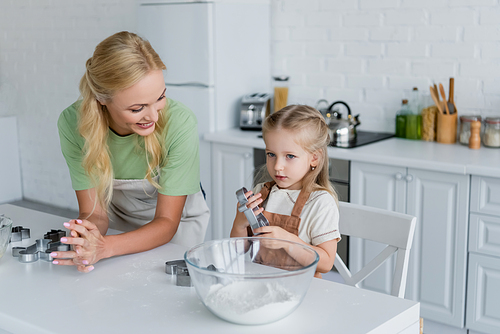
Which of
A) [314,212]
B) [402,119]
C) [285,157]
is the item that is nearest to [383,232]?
[314,212]

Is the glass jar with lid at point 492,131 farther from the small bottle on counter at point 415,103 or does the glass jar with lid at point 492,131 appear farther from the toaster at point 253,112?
the toaster at point 253,112

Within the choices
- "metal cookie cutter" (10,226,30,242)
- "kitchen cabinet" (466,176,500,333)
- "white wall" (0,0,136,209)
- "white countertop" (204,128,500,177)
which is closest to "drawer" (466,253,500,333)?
"kitchen cabinet" (466,176,500,333)

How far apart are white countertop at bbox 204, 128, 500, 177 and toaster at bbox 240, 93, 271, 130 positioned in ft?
0.65

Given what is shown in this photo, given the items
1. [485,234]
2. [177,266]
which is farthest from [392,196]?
[177,266]

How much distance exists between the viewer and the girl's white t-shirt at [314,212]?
5.18ft

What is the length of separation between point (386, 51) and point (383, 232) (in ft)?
5.83

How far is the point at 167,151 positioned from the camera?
1.75 m

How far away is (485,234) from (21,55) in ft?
12.7

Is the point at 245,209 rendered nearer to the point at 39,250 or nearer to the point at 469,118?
the point at 39,250

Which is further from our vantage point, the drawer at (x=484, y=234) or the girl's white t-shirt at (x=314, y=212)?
the drawer at (x=484, y=234)

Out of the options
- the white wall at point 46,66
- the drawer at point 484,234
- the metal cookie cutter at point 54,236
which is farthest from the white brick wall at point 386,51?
the metal cookie cutter at point 54,236

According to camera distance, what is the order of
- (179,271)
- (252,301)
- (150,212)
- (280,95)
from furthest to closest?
(280,95) → (150,212) → (179,271) → (252,301)

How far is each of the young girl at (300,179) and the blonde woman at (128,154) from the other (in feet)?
0.83

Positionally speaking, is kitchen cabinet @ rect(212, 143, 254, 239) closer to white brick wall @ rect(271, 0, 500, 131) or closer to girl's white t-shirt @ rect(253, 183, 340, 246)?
white brick wall @ rect(271, 0, 500, 131)
